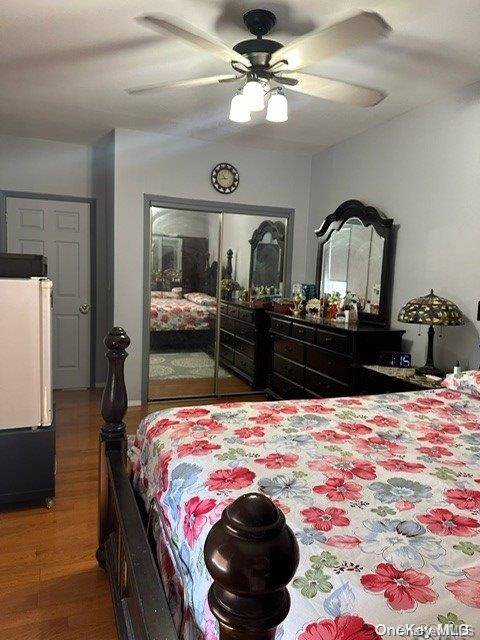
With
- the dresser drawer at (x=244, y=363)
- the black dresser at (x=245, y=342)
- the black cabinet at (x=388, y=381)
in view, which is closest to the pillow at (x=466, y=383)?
the black cabinet at (x=388, y=381)

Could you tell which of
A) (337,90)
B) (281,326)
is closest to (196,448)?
(337,90)

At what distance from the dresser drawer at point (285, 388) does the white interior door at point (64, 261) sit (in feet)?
6.88

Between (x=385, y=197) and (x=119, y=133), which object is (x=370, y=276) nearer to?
(x=385, y=197)

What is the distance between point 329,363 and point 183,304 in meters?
1.75

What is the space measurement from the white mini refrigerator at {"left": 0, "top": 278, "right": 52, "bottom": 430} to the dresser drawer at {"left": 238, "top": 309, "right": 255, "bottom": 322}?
8.22 feet

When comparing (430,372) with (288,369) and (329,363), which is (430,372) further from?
(288,369)

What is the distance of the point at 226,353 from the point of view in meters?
4.82

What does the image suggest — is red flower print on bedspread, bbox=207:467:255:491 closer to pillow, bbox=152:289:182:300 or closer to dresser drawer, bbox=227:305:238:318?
pillow, bbox=152:289:182:300

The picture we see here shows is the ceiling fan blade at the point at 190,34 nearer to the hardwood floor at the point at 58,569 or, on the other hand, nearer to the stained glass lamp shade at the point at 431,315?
the stained glass lamp shade at the point at 431,315

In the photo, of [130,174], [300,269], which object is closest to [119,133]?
[130,174]

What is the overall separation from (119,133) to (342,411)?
3391mm

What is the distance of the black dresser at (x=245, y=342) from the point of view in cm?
464

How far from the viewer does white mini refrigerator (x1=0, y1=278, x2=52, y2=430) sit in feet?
7.45

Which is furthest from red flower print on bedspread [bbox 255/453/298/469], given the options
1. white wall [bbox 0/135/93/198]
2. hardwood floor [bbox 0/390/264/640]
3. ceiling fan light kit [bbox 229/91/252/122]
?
white wall [bbox 0/135/93/198]
